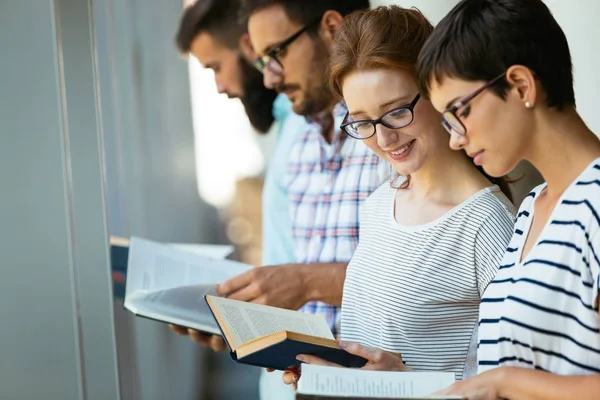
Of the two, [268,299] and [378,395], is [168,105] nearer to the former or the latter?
[268,299]

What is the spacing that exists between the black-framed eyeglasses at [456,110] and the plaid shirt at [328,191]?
0.67 m

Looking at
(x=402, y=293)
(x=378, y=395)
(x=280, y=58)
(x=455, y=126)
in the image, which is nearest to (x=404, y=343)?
(x=402, y=293)

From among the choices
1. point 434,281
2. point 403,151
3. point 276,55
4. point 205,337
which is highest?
point 276,55

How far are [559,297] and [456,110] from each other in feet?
0.98

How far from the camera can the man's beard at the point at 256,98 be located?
8.75 feet

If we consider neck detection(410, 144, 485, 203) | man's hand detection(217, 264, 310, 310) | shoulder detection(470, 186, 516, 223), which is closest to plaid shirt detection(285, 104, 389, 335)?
man's hand detection(217, 264, 310, 310)

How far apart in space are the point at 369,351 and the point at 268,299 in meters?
0.58

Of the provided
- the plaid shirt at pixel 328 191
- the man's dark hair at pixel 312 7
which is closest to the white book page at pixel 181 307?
the plaid shirt at pixel 328 191

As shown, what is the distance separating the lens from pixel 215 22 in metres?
2.69

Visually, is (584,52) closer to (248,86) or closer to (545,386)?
(545,386)

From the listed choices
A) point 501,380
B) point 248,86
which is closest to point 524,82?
point 501,380

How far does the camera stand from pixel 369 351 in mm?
1373

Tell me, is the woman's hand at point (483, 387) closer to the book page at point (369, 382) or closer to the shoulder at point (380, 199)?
the book page at point (369, 382)

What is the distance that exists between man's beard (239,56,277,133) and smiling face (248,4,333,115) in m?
0.50
